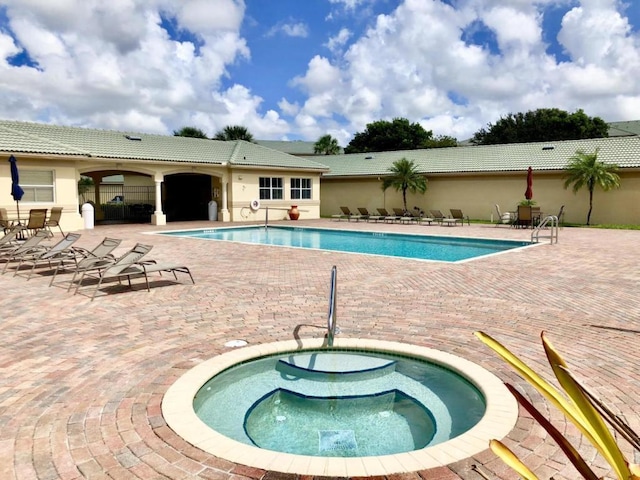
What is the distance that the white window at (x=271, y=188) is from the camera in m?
30.5

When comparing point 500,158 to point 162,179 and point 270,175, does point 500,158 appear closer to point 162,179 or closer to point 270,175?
point 270,175

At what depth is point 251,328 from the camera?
6.64m

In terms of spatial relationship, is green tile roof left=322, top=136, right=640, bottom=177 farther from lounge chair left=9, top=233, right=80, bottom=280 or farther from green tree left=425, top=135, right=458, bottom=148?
green tree left=425, top=135, right=458, bottom=148

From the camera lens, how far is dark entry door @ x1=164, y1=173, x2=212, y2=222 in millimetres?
33719

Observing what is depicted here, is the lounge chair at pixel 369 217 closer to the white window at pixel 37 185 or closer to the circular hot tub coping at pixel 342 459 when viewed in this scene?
the white window at pixel 37 185

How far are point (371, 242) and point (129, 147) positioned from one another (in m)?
15.0

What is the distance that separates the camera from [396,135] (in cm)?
6631

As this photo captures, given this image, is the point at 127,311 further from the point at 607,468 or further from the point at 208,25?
the point at 208,25

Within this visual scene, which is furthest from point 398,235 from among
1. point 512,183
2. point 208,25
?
point 208,25

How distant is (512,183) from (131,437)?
2836cm

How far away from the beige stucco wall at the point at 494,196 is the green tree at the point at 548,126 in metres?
30.9

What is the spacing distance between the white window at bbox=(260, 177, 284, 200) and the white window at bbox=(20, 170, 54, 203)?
12355 millimetres

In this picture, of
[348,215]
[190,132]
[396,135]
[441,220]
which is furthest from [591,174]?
[190,132]

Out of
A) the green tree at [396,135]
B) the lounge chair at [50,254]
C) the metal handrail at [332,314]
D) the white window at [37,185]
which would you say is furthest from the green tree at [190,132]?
the metal handrail at [332,314]
